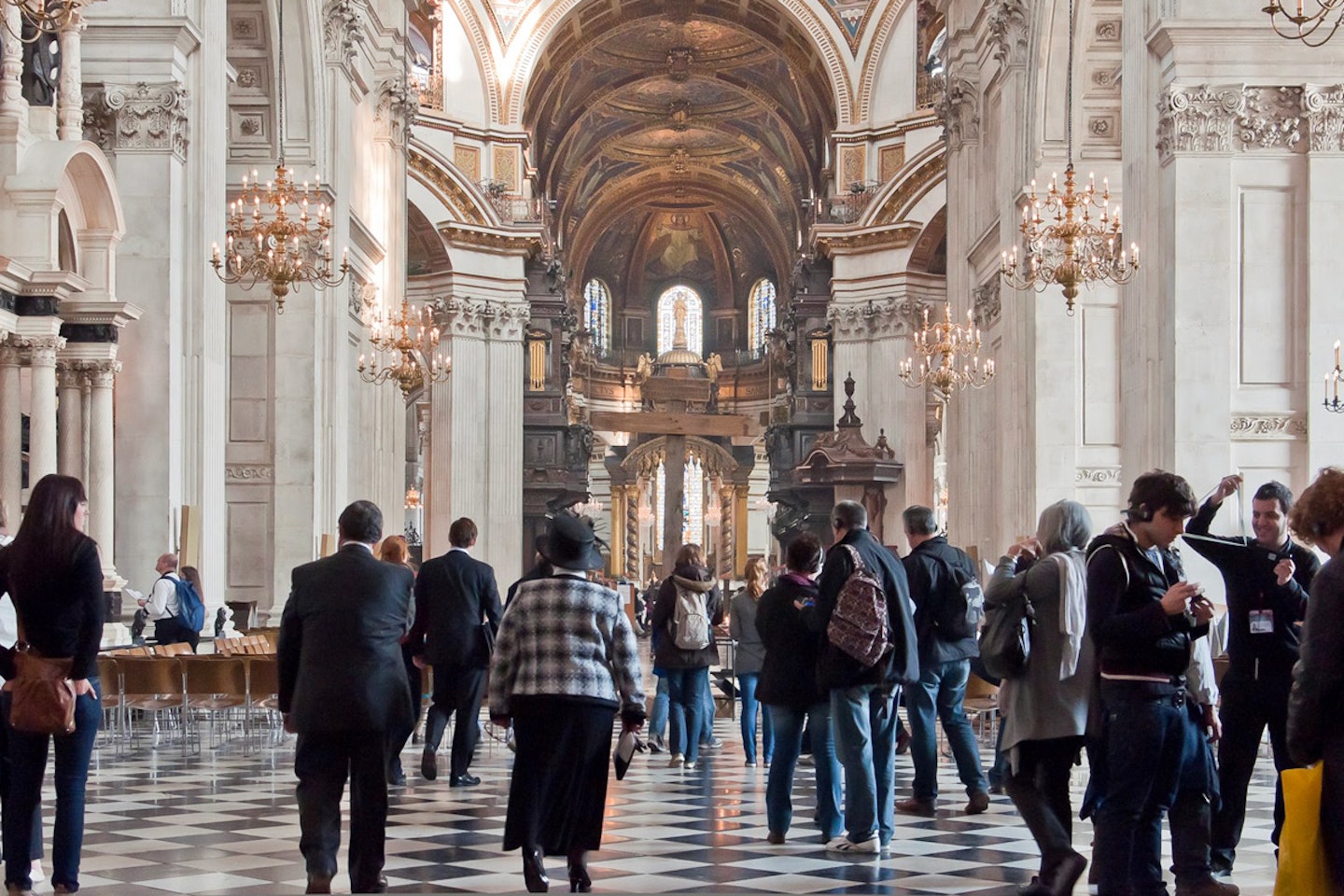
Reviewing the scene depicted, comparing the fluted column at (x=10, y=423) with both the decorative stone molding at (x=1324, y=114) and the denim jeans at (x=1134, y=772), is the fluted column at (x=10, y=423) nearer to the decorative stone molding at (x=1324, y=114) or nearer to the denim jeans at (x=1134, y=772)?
the denim jeans at (x=1134, y=772)

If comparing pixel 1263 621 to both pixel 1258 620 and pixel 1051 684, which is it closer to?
pixel 1258 620

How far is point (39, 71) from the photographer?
13.6m

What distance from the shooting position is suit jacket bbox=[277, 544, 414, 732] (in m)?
6.36

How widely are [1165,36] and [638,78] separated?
106 ft

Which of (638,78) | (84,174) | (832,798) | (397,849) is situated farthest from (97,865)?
(638,78)

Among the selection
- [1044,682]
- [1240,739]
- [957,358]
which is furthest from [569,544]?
[957,358]

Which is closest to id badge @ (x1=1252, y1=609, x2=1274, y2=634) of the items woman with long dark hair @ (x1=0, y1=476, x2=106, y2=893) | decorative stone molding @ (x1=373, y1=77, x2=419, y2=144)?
woman with long dark hair @ (x1=0, y1=476, x2=106, y2=893)

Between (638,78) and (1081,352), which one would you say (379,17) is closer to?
(1081,352)

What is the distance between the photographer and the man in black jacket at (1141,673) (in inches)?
229

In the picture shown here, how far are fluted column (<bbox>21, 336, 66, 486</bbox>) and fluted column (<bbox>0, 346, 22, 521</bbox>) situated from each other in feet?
0.33

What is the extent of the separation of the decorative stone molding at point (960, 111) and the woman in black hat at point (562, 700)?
1871 cm

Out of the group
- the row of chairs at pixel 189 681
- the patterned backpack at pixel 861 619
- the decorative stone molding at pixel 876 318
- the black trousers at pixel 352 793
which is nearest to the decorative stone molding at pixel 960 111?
the decorative stone molding at pixel 876 318

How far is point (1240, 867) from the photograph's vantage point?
24.3ft

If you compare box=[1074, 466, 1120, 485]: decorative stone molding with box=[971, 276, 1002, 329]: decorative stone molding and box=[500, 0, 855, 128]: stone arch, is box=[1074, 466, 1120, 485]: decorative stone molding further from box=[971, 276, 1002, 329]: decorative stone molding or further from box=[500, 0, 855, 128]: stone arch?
box=[500, 0, 855, 128]: stone arch
